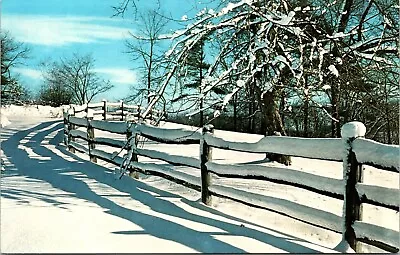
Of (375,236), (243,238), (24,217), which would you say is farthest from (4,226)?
(375,236)

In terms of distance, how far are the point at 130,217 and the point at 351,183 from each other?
→ 1.88m

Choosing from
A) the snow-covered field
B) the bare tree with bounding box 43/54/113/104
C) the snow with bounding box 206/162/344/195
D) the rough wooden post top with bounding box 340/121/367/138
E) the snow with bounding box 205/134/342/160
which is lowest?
the snow-covered field

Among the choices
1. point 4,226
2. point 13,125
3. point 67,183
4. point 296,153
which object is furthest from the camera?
point 13,125

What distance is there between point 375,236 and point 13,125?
52.5 feet

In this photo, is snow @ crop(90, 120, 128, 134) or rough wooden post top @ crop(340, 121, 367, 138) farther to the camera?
snow @ crop(90, 120, 128, 134)

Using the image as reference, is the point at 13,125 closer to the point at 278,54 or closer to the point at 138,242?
the point at 278,54

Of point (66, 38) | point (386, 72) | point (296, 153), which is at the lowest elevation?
point (296, 153)

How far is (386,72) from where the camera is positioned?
21.7ft

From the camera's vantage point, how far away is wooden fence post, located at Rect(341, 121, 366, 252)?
3.23 meters

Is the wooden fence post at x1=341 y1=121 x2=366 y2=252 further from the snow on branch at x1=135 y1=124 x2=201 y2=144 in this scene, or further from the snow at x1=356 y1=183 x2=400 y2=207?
the snow on branch at x1=135 y1=124 x2=201 y2=144

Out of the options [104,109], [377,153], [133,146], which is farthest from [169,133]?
[104,109]

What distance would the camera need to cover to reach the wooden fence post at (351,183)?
10.6ft

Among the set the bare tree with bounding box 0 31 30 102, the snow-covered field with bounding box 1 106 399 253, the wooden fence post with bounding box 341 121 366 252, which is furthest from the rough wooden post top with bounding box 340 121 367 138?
the bare tree with bounding box 0 31 30 102

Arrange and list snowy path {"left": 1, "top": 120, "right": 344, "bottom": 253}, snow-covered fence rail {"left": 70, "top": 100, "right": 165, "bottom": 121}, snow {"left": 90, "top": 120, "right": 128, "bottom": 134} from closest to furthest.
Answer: snowy path {"left": 1, "top": 120, "right": 344, "bottom": 253}
snow {"left": 90, "top": 120, "right": 128, "bottom": 134}
snow-covered fence rail {"left": 70, "top": 100, "right": 165, "bottom": 121}
